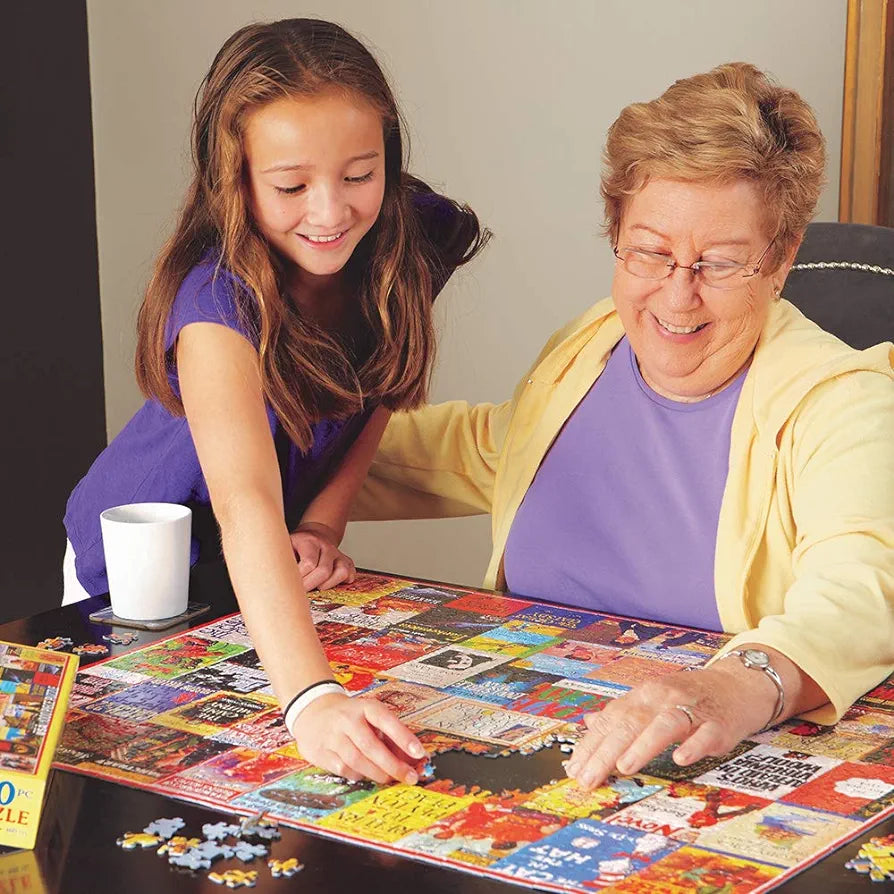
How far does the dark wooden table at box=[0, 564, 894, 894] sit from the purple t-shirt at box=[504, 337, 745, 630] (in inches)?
24.0

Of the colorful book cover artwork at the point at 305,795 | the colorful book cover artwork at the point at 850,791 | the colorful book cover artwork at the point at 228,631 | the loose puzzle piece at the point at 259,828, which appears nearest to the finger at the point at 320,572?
the colorful book cover artwork at the point at 228,631

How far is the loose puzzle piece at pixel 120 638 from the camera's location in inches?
70.9

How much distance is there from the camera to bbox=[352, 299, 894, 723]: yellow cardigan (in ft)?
5.46

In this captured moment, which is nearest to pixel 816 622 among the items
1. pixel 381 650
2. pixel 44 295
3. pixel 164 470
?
pixel 381 650

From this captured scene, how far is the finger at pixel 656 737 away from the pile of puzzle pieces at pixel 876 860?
8.5 inches

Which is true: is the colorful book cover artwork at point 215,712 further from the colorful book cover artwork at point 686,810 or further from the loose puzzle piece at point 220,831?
the colorful book cover artwork at point 686,810

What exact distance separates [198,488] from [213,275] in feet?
1.21

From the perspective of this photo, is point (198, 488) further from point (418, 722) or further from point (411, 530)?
point (411, 530)

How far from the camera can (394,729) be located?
140 centimetres

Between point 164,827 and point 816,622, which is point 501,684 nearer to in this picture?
point 816,622

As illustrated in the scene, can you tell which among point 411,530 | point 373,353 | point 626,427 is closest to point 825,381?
point 626,427

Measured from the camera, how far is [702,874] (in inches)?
47.1

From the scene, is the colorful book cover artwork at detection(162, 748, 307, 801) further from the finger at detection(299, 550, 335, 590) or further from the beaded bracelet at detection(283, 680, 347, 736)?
the finger at detection(299, 550, 335, 590)

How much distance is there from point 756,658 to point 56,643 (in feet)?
2.72
